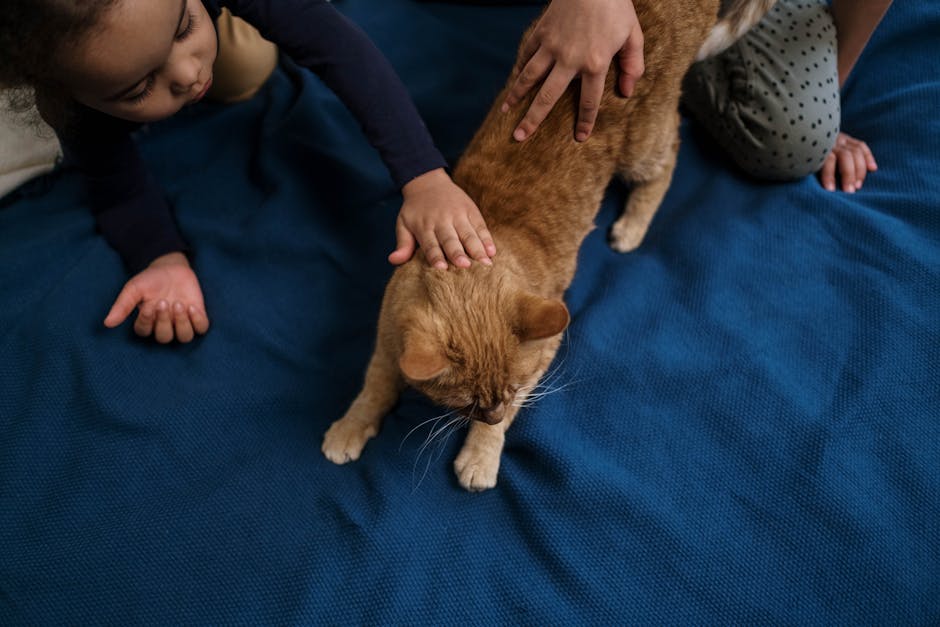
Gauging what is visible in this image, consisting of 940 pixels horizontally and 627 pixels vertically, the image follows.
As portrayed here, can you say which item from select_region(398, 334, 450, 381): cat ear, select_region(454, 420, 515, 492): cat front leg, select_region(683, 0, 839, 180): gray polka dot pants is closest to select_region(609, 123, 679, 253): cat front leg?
select_region(683, 0, 839, 180): gray polka dot pants

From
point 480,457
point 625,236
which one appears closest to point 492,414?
point 480,457

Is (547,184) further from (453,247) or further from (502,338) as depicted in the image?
(502,338)

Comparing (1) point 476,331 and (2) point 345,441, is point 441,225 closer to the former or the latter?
(1) point 476,331

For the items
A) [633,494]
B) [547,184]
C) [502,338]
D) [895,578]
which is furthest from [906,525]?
[547,184]

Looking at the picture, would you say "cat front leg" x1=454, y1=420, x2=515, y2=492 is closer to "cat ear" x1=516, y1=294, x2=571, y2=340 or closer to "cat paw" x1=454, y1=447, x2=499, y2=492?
"cat paw" x1=454, y1=447, x2=499, y2=492

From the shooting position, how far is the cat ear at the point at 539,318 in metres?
1.02

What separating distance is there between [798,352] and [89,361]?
1789 millimetres

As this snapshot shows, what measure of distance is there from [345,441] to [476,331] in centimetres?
45

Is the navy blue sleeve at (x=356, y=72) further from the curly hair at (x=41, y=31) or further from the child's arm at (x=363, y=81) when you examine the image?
the curly hair at (x=41, y=31)

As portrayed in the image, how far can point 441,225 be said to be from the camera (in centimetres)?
120

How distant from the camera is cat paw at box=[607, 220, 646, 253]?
166cm

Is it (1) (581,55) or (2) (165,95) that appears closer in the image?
(2) (165,95)

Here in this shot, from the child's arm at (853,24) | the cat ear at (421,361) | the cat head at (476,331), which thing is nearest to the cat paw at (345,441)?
the cat head at (476,331)

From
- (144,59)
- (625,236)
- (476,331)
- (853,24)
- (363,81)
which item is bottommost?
(625,236)
